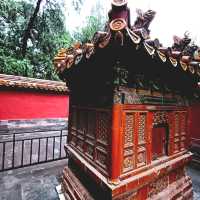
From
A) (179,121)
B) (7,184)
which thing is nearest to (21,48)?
(7,184)

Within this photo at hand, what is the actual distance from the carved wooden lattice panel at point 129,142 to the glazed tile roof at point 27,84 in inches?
347

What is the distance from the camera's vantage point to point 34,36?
15.9 m

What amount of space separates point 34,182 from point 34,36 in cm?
1429

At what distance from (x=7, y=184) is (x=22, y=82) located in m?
7.05

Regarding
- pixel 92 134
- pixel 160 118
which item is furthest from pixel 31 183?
pixel 160 118

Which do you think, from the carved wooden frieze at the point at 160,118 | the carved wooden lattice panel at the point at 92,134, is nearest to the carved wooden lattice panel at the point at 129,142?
the carved wooden lattice panel at the point at 92,134

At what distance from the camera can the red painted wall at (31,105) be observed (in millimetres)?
10094

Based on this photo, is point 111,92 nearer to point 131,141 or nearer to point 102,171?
point 131,141

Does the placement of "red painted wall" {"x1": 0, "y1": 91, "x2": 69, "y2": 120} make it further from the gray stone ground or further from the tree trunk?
the tree trunk

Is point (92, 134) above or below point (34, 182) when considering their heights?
above

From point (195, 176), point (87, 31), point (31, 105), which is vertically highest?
point (87, 31)

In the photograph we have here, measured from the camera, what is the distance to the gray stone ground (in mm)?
4121

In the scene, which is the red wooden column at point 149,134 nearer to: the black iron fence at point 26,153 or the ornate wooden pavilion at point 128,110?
the ornate wooden pavilion at point 128,110

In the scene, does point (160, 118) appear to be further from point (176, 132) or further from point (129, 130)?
point (129, 130)
